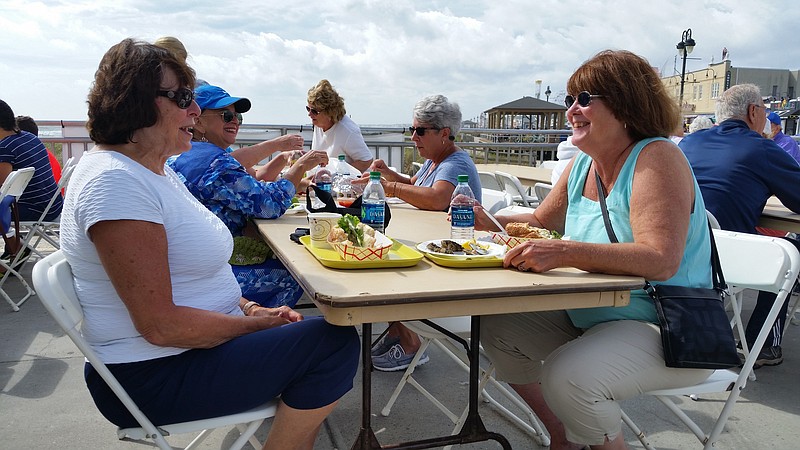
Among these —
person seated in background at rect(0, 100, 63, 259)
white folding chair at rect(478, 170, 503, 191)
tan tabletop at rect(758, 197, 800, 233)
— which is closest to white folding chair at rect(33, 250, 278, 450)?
tan tabletop at rect(758, 197, 800, 233)

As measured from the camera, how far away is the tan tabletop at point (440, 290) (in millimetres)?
1433

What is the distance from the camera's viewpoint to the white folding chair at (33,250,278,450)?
146 cm

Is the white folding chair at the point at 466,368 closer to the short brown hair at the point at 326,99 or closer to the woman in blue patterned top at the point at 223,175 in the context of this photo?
the woman in blue patterned top at the point at 223,175

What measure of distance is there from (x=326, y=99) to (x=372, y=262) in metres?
3.19

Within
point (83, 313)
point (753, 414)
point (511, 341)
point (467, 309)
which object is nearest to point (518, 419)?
point (511, 341)

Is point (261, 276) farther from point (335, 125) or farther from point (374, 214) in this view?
point (335, 125)

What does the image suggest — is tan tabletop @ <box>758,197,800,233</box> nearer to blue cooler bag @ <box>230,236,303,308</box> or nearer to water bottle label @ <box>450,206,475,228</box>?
water bottle label @ <box>450,206,475,228</box>

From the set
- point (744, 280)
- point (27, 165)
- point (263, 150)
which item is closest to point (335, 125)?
point (263, 150)

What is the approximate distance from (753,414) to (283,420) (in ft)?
7.47

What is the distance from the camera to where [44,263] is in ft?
5.20

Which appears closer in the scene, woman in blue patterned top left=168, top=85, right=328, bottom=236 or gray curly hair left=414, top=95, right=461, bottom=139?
woman in blue patterned top left=168, top=85, right=328, bottom=236

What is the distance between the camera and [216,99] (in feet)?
9.35

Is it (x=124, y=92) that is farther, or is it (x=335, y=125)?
(x=335, y=125)

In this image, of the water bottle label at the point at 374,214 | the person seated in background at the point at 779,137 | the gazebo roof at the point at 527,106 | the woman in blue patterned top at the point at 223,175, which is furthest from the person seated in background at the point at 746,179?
the gazebo roof at the point at 527,106
